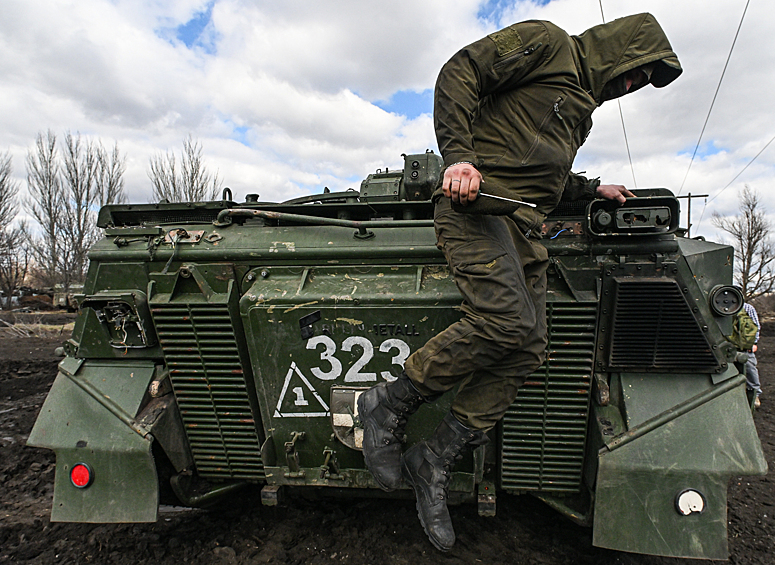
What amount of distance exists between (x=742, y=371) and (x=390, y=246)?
1.94 meters

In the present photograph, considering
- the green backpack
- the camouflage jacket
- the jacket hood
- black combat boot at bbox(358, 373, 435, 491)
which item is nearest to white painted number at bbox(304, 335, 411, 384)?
black combat boot at bbox(358, 373, 435, 491)

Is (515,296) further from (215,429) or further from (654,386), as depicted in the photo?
(215,429)

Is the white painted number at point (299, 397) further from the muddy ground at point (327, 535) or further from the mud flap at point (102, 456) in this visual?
the muddy ground at point (327, 535)

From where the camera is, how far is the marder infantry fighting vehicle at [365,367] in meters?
2.49

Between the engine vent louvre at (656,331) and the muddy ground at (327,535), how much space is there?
3.83 ft

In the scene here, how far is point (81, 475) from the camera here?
2.83 meters

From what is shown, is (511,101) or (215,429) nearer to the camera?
(511,101)

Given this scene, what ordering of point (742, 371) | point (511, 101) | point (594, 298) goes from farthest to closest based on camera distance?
point (742, 371) < point (594, 298) < point (511, 101)

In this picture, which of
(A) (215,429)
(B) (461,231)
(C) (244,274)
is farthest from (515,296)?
(A) (215,429)

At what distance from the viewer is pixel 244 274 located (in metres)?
2.80

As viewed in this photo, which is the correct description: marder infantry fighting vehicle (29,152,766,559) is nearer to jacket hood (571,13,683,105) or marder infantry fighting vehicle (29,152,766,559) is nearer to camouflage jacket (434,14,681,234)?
camouflage jacket (434,14,681,234)

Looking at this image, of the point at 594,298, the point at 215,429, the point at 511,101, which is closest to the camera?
the point at 511,101

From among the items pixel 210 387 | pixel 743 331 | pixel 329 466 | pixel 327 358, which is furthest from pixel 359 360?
pixel 743 331

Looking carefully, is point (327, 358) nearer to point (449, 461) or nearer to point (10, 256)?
point (449, 461)
